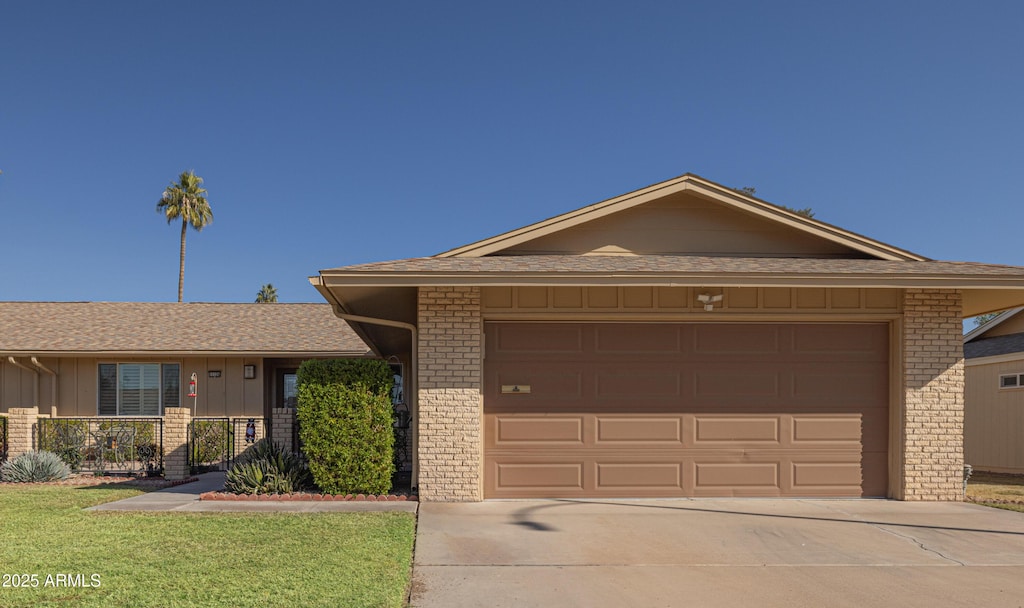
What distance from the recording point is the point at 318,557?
584 cm

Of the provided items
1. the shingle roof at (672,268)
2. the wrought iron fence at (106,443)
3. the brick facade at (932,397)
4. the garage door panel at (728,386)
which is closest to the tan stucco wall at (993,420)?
the brick facade at (932,397)

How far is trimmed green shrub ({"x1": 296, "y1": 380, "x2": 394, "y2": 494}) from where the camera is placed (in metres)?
8.78

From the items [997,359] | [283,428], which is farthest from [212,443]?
[997,359]

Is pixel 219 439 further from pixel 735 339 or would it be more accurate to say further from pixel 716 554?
pixel 716 554

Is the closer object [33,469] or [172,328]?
[33,469]

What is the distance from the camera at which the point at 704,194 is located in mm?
9719

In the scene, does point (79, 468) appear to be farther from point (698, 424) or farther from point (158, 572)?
point (698, 424)

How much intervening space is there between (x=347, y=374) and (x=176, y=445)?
520cm

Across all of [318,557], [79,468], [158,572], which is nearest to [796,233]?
[318,557]

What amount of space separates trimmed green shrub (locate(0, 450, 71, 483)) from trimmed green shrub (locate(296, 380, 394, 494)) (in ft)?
19.8

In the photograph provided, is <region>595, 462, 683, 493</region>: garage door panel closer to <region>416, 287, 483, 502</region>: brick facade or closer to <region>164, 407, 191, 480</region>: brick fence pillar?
<region>416, 287, 483, 502</region>: brick facade

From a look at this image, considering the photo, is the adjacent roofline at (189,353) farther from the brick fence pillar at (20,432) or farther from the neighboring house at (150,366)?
the brick fence pillar at (20,432)

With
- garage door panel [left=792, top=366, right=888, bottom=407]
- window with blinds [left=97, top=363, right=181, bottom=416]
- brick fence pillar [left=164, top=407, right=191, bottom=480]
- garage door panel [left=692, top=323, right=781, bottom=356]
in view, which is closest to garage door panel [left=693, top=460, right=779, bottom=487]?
garage door panel [left=792, top=366, right=888, bottom=407]

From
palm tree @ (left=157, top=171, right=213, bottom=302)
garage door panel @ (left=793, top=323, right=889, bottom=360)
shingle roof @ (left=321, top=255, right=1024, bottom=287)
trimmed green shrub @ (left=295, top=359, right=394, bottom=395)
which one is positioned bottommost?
trimmed green shrub @ (left=295, top=359, right=394, bottom=395)
